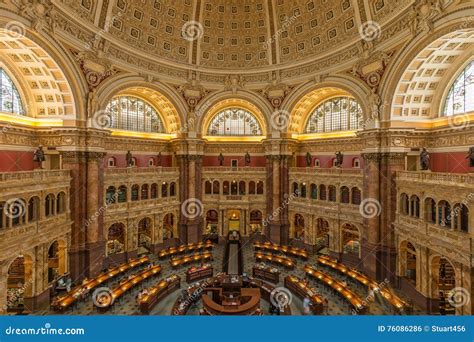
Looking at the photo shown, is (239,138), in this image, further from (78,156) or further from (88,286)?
(88,286)

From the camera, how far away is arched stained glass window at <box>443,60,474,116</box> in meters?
19.4

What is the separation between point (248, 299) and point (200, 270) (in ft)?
20.3

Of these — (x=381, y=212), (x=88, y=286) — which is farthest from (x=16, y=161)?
(x=381, y=212)

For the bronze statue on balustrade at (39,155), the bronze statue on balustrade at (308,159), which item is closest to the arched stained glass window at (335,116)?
the bronze statue on balustrade at (308,159)

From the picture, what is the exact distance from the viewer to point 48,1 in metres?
18.4

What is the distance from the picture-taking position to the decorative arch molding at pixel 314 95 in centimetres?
2359

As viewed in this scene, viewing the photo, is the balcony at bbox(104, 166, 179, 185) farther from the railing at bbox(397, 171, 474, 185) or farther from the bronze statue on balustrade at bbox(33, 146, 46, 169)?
the railing at bbox(397, 171, 474, 185)

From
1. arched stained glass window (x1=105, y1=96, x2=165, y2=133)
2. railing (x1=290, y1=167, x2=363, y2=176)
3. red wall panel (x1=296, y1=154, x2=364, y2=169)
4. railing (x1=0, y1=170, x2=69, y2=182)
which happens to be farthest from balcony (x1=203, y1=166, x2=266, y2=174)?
railing (x1=0, y1=170, x2=69, y2=182)

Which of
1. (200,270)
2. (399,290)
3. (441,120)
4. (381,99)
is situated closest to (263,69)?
(381,99)

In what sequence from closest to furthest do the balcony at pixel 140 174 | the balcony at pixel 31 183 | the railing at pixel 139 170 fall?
1. the balcony at pixel 31 183
2. the balcony at pixel 140 174
3. the railing at pixel 139 170

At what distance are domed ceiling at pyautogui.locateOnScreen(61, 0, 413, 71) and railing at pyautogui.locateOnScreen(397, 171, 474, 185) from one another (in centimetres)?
1289

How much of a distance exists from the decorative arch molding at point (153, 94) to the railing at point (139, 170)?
179 inches

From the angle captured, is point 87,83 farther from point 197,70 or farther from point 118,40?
point 197,70

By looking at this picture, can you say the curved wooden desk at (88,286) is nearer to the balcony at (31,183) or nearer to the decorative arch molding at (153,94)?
the balcony at (31,183)
